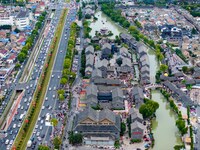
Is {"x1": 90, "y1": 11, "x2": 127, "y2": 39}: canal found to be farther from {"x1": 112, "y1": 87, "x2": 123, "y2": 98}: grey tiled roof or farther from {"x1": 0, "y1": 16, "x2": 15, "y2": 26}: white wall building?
{"x1": 112, "y1": 87, "x2": 123, "y2": 98}: grey tiled roof

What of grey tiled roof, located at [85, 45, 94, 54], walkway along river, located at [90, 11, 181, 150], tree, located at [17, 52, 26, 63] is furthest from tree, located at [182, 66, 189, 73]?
tree, located at [17, 52, 26, 63]

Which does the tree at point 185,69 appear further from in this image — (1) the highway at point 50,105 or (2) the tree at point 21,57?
(2) the tree at point 21,57

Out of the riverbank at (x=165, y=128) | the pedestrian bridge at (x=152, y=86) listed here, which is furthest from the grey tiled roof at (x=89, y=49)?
the riverbank at (x=165, y=128)

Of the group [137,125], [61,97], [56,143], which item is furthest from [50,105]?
[137,125]

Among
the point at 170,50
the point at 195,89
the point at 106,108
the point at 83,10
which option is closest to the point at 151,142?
the point at 106,108

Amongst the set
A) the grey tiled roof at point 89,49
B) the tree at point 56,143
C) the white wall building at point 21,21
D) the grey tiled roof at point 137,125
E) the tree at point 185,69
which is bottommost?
the tree at point 56,143

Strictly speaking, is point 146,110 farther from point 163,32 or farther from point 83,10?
point 83,10
